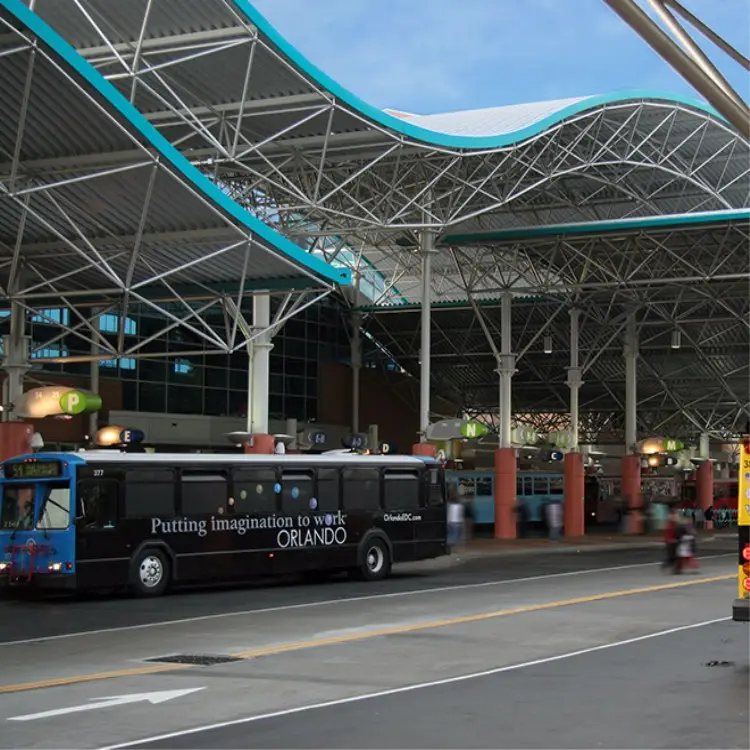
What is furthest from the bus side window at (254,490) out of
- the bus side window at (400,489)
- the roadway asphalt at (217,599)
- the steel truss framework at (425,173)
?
the steel truss framework at (425,173)

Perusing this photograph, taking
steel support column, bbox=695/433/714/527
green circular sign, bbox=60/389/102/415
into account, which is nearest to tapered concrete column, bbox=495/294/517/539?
green circular sign, bbox=60/389/102/415

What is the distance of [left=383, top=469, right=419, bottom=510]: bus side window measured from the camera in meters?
31.2

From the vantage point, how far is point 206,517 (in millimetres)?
27328

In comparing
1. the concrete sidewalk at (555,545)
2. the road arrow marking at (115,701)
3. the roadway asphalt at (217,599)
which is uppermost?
the road arrow marking at (115,701)

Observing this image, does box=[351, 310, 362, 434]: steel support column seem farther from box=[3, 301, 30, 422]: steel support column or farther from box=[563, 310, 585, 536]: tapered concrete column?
box=[3, 301, 30, 422]: steel support column

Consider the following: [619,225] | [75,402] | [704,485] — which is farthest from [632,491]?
[75,402]

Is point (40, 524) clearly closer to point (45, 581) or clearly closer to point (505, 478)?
point (45, 581)

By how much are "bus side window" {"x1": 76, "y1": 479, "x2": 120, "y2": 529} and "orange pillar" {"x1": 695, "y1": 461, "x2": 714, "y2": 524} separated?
5844cm

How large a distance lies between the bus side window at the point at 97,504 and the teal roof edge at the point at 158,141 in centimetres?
598

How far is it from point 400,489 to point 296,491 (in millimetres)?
3099

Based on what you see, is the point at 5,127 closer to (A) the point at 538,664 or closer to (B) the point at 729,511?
(A) the point at 538,664

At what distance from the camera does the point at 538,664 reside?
52.0 feet

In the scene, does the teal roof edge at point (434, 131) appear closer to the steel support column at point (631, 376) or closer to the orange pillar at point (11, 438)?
the orange pillar at point (11, 438)

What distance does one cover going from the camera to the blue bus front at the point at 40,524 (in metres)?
24.8
